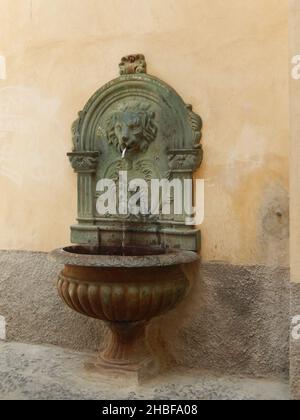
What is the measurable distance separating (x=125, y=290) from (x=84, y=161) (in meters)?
0.99

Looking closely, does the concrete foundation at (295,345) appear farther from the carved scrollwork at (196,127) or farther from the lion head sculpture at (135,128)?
the lion head sculpture at (135,128)

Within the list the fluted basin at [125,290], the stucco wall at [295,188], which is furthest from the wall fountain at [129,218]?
the stucco wall at [295,188]

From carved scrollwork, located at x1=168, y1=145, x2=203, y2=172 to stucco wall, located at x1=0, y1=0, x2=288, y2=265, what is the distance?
2.1 inches

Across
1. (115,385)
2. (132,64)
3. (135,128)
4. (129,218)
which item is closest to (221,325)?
(115,385)

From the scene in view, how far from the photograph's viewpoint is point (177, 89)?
3.30 metres

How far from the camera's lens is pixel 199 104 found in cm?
324

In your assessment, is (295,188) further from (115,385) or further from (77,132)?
(77,132)

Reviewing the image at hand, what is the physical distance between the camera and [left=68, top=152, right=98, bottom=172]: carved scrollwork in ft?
11.5

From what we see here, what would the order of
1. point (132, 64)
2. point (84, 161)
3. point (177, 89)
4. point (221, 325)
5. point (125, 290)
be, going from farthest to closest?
1. point (84, 161)
2. point (132, 64)
3. point (177, 89)
4. point (221, 325)
5. point (125, 290)

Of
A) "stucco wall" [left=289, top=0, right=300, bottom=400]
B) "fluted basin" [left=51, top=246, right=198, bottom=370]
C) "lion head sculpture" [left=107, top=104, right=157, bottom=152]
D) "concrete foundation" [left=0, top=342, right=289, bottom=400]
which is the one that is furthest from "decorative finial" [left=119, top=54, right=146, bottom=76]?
"concrete foundation" [left=0, top=342, right=289, bottom=400]

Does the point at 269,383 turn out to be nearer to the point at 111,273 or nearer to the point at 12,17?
the point at 111,273
